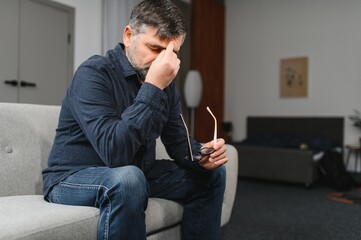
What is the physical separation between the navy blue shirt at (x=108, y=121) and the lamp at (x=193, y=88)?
11.0ft

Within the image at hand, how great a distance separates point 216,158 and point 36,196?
0.70 m

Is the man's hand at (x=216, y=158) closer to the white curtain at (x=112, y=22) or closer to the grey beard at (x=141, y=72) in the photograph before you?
the grey beard at (x=141, y=72)

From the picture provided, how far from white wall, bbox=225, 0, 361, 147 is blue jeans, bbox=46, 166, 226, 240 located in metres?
3.92

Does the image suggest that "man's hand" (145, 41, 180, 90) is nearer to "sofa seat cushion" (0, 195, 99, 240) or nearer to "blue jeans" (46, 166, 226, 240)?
"blue jeans" (46, 166, 226, 240)

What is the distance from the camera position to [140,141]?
101cm

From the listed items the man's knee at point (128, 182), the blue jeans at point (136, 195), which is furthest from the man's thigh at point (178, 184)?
the man's knee at point (128, 182)

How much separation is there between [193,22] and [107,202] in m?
4.49

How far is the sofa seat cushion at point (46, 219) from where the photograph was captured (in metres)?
0.90

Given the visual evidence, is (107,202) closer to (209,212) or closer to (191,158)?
(191,158)

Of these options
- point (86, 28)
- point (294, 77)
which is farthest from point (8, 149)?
point (294, 77)

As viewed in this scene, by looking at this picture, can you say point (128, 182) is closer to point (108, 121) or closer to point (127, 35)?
point (108, 121)

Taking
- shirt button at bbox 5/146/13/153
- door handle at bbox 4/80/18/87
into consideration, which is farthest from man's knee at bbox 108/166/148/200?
door handle at bbox 4/80/18/87

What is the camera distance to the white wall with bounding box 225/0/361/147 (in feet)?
15.0

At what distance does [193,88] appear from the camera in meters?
4.72
